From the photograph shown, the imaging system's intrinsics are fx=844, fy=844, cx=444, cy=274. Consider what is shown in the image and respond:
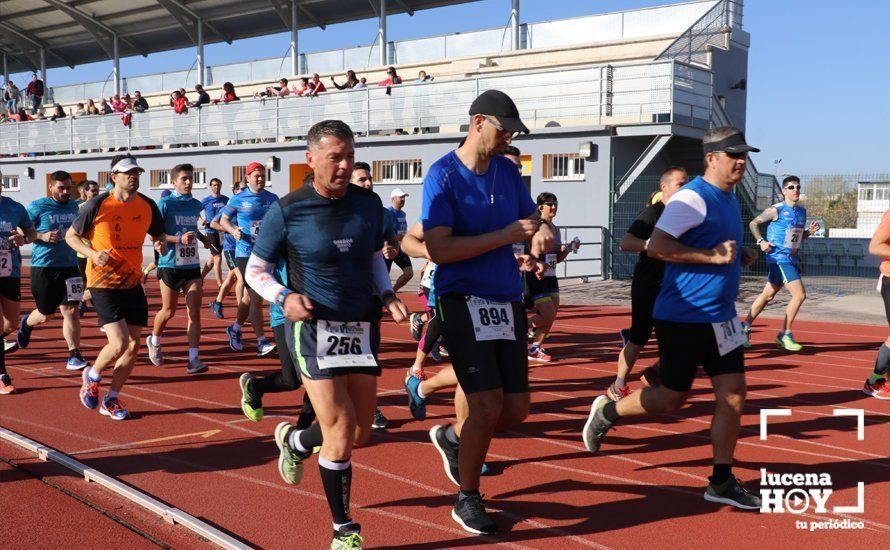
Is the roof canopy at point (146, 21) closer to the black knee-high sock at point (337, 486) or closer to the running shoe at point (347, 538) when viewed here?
the black knee-high sock at point (337, 486)

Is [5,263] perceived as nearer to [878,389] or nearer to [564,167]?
[878,389]

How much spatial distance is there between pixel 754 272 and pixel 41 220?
56.4ft

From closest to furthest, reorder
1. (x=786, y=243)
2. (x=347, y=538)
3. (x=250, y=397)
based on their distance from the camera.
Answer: (x=347, y=538) → (x=250, y=397) → (x=786, y=243)

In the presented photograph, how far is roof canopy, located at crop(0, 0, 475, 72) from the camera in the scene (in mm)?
32938

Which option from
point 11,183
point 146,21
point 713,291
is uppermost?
point 146,21

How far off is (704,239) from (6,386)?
21.9 feet

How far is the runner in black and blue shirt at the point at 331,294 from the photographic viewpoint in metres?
4.10

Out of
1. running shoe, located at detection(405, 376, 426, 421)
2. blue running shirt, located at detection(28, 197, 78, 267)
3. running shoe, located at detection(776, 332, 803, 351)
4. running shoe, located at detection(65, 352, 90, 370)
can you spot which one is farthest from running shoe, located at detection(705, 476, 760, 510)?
blue running shirt, located at detection(28, 197, 78, 267)

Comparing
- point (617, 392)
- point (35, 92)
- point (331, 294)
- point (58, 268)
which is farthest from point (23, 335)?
point (35, 92)

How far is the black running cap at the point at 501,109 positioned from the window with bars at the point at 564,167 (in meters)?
16.8

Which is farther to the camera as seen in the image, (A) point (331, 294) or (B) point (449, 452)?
(B) point (449, 452)

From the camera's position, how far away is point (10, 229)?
8797 mm

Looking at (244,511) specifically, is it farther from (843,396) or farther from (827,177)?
(827,177)

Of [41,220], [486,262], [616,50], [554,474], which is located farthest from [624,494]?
[616,50]
